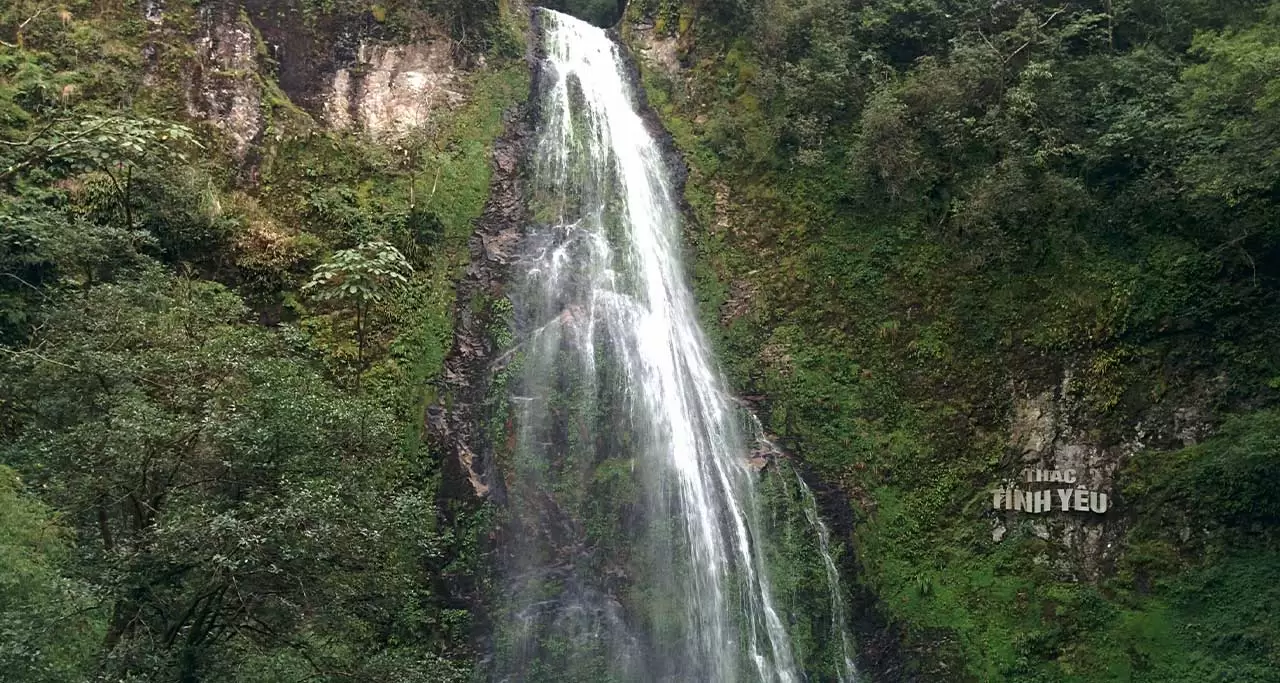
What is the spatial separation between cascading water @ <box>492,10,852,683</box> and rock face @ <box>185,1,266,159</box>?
613 cm

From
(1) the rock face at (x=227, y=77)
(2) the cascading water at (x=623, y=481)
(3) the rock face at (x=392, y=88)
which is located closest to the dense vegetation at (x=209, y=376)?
(1) the rock face at (x=227, y=77)

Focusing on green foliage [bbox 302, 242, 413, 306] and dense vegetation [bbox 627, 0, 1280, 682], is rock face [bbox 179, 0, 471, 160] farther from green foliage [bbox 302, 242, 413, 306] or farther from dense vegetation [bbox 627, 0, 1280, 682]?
dense vegetation [bbox 627, 0, 1280, 682]

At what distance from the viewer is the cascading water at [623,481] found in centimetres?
1277

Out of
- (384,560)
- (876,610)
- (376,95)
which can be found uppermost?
(376,95)

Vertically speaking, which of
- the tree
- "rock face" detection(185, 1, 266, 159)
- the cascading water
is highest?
"rock face" detection(185, 1, 266, 159)

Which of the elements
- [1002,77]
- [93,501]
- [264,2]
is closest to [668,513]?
[93,501]

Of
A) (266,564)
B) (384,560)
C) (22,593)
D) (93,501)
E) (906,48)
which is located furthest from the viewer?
(906,48)

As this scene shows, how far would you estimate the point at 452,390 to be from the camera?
49.1ft

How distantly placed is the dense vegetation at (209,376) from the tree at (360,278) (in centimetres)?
7

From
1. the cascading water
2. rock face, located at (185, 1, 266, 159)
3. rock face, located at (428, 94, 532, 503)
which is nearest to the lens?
the cascading water

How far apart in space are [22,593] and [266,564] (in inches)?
78.8

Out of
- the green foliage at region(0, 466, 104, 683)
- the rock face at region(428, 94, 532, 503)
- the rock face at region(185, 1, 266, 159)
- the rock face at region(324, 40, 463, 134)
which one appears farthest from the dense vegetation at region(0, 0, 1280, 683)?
the rock face at region(324, 40, 463, 134)

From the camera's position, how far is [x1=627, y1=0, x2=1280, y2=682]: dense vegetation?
38.4 ft

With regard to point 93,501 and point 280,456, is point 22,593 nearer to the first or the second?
point 93,501
